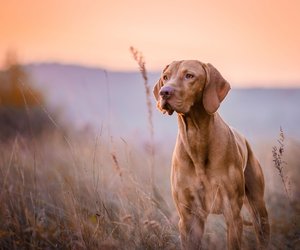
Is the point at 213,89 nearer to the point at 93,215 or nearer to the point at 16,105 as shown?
the point at 93,215

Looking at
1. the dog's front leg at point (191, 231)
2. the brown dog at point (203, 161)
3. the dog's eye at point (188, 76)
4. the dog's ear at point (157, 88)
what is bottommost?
the dog's front leg at point (191, 231)

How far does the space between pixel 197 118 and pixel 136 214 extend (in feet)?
4.24

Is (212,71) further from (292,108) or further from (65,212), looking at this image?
(292,108)

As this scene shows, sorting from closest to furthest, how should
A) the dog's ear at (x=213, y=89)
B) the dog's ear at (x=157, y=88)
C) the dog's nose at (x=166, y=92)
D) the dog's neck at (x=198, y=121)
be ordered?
the dog's nose at (x=166, y=92) → the dog's ear at (x=213, y=89) → the dog's neck at (x=198, y=121) → the dog's ear at (x=157, y=88)

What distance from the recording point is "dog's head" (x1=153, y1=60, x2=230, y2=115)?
638cm

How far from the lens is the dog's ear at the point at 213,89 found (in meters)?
6.61

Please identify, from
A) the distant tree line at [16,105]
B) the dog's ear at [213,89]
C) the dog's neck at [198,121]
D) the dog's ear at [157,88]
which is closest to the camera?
the dog's ear at [213,89]

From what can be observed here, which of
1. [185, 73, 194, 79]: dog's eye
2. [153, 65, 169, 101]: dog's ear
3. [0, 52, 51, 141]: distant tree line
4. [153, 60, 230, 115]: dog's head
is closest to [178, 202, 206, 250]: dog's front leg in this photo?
[153, 60, 230, 115]: dog's head

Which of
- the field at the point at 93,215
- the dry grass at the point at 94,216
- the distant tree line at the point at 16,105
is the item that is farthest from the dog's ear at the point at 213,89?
the distant tree line at the point at 16,105

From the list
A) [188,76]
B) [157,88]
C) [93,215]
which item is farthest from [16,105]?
[188,76]

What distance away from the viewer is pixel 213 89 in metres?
6.69

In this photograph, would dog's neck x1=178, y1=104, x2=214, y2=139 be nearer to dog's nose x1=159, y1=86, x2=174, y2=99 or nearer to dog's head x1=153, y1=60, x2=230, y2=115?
dog's head x1=153, y1=60, x2=230, y2=115

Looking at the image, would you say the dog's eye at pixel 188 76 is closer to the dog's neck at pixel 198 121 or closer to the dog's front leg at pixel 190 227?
the dog's neck at pixel 198 121

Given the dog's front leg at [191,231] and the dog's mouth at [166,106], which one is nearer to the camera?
the dog's mouth at [166,106]
